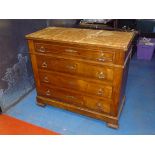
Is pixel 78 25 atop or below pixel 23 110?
atop

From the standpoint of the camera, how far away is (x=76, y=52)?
1874mm

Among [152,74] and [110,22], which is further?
[110,22]

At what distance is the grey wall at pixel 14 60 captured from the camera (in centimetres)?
217

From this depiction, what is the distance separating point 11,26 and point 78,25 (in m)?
1.50

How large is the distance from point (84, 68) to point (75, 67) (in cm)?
→ 11

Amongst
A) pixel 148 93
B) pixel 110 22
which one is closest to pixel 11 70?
pixel 148 93

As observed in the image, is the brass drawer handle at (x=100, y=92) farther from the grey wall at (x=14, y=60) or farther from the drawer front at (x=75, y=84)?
the grey wall at (x=14, y=60)

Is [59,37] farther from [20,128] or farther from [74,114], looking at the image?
[20,128]

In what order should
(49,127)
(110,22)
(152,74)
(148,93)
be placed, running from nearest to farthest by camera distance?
(49,127) < (148,93) < (152,74) < (110,22)

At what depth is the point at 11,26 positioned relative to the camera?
218 centimetres

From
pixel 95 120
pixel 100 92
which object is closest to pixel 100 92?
pixel 100 92

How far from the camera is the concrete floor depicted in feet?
6.82

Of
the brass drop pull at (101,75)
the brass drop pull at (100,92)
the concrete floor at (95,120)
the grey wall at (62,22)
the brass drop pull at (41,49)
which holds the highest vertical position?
the grey wall at (62,22)

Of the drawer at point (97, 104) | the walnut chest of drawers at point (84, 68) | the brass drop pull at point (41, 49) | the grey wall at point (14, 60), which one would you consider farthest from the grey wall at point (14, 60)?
the drawer at point (97, 104)
